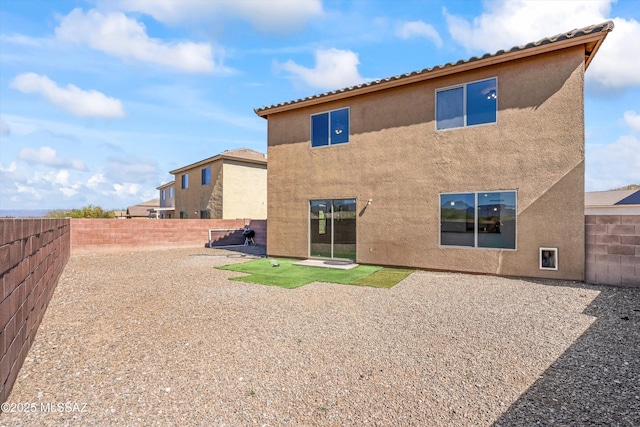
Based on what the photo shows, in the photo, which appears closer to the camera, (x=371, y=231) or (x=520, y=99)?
(x=520, y=99)

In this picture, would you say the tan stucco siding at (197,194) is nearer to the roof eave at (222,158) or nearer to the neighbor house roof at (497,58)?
the roof eave at (222,158)

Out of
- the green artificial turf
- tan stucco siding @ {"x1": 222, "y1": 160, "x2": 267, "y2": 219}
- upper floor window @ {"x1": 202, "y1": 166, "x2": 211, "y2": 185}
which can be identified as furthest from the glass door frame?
upper floor window @ {"x1": 202, "y1": 166, "x2": 211, "y2": 185}

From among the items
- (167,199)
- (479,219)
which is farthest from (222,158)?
(479,219)

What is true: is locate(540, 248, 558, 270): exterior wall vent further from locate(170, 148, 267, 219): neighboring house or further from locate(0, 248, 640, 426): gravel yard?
locate(170, 148, 267, 219): neighboring house

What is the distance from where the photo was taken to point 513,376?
3.32m

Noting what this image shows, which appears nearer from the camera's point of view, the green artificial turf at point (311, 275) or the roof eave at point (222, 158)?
the green artificial turf at point (311, 275)

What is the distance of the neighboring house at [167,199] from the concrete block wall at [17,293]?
30402mm

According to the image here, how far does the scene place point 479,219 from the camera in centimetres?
838

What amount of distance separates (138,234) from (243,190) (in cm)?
986

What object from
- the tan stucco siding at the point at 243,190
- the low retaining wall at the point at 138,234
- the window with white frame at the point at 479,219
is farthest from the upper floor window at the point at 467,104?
the tan stucco siding at the point at 243,190

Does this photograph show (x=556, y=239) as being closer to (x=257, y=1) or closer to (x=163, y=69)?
(x=257, y=1)

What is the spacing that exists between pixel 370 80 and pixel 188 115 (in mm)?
11843

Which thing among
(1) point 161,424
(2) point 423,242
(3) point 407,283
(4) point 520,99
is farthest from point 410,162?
(1) point 161,424

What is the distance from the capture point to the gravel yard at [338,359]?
8.91 feet
